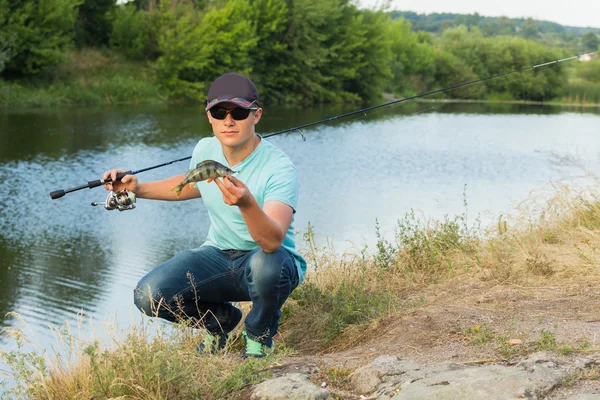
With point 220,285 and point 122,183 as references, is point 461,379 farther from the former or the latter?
point 122,183

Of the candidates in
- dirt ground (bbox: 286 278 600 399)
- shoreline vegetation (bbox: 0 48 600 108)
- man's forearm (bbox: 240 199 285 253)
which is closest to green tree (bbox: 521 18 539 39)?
shoreline vegetation (bbox: 0 48 600 108)

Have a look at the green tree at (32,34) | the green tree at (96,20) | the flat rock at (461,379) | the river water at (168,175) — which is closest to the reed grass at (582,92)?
the river water at (168,175)

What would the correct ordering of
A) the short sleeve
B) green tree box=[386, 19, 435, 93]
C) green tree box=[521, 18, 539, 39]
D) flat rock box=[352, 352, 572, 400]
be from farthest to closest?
green tree box=[521, 18, 539, 39]
green tree box=[386, 19, 435, 93]
the short sleeve
flat rock box=[352, 352, 572, 400]

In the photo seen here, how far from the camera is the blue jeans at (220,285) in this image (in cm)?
356

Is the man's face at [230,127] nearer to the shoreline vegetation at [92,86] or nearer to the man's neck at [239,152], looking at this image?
the man's neck at [239,152]

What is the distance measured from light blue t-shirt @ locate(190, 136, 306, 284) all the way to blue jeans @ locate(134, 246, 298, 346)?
7 centimetres

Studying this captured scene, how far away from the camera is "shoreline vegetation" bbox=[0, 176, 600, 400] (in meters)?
3.11

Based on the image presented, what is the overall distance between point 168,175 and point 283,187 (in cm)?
1349

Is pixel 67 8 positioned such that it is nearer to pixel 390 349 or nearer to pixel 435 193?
pixel 435 193

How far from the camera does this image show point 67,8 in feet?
114

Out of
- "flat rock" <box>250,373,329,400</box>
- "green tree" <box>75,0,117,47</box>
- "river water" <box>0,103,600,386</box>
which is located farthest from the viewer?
"green tree" <box>75,0,117,47</box>

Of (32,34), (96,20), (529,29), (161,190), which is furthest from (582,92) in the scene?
(529,29)

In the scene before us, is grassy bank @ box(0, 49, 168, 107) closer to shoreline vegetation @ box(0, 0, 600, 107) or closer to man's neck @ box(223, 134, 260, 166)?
shoreline vegetation @ box(0, 0, 600, 107)

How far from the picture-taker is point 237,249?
3.74 m
